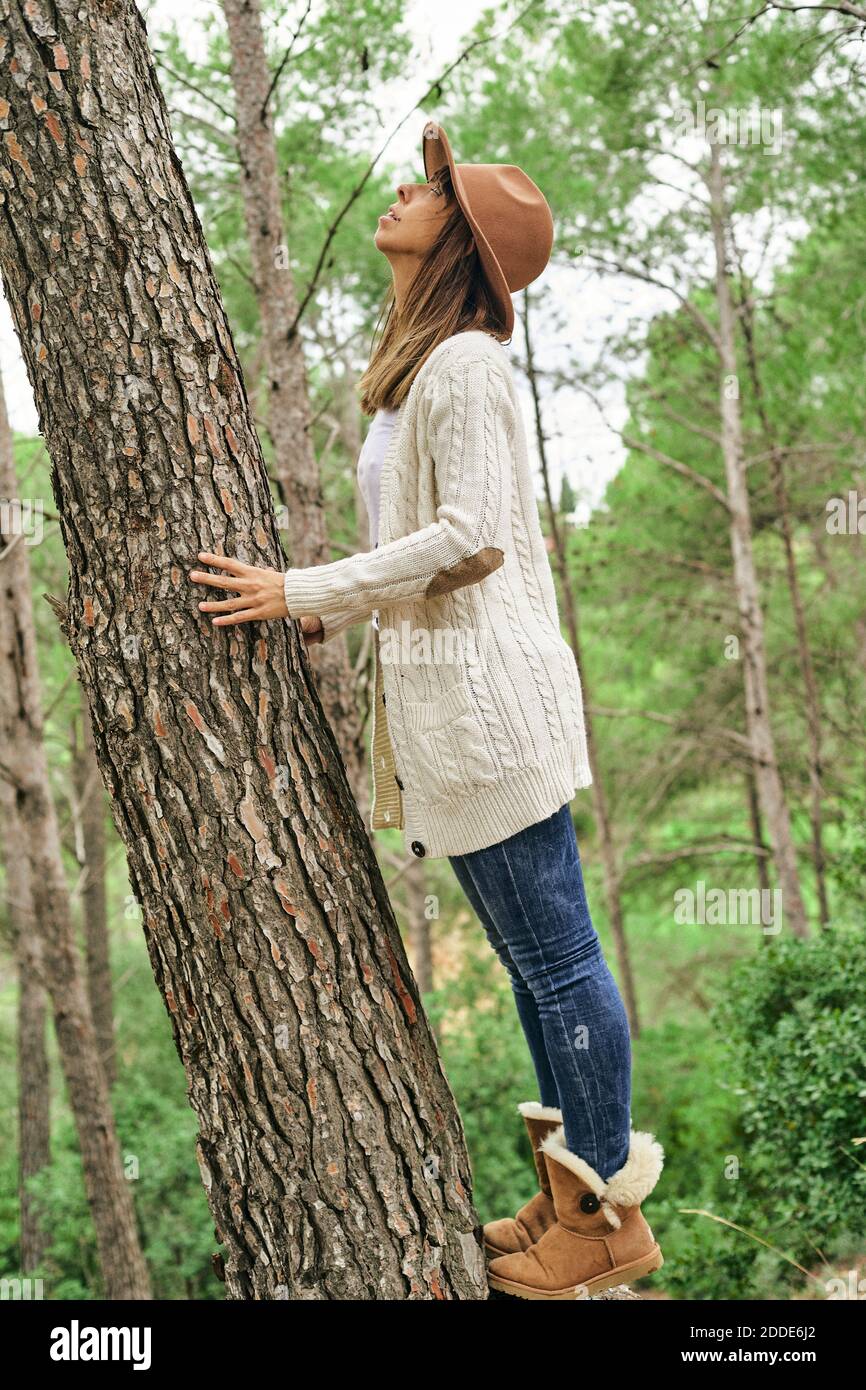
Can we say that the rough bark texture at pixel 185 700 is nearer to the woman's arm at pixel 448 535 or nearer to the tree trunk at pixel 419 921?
the woman's arm at pixel 448 535

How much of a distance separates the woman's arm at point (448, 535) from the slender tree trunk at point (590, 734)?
569 centimetres

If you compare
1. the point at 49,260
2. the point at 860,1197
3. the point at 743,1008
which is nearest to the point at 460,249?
the point at 49,260

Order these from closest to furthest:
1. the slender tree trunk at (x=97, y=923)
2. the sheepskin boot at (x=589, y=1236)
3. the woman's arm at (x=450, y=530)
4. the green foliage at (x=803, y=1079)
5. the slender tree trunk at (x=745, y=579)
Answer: the woman's arm at (x=450, y=530), the sheepskin boot at (x=589, y=1236), the green foliage at (x=803, y=1079), the slender tree trunk at (x=745, y=579), the slender tree trunk at (x=97, y=923)

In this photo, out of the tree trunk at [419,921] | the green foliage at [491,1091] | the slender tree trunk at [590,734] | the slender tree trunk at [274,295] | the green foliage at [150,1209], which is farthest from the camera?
the tree trunk at [419,921]

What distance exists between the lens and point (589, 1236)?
2076 mm

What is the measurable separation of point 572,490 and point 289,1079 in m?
7.88

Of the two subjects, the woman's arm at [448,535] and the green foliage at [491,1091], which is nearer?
the woman's arm at [448,535]

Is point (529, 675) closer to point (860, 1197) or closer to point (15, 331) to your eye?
point (15, 331)

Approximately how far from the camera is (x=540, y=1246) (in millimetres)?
2064

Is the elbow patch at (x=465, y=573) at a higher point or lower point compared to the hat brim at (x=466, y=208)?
lower

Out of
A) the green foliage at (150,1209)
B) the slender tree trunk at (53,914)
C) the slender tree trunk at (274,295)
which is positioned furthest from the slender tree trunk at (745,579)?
the slender tree trunk at (274,295)

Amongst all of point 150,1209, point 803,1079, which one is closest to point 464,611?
point 803,1079

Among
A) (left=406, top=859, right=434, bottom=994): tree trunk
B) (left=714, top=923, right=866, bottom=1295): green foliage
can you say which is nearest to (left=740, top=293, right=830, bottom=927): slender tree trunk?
(left=714, top=923, right=866, bottom=1295): green foliage

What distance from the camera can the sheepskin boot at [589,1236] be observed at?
6.72 feet
